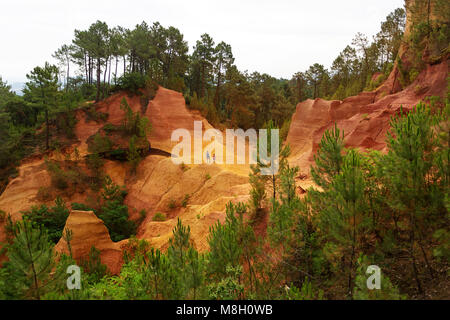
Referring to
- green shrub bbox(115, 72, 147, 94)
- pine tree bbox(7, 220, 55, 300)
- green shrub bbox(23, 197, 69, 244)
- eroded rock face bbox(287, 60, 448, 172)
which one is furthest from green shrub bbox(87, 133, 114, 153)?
pine tree bbox(7, 220, 55, 300)

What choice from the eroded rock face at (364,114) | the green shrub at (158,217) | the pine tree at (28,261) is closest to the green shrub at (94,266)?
the green shrub at (158,217)

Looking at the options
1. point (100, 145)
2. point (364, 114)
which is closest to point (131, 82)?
point (100, 145)

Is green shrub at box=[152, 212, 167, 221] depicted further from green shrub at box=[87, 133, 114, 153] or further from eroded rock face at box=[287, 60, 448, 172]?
eroded rock face at box=[287, 60, 448, 172]

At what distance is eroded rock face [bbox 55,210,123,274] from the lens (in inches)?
615

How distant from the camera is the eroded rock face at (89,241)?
15616mm

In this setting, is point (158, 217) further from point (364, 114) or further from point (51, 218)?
point (364, 114)

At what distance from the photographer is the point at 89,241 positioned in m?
16.1

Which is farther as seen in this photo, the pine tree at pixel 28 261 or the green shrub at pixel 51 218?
the green shrub at pixel 51 218

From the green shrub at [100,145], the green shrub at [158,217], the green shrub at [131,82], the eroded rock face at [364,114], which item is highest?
the green shrub at [131,82]

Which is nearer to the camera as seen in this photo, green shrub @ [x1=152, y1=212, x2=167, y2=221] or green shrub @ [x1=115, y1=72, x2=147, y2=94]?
green shrub @ [x1=152, y1=212, x2=167, y2=221]

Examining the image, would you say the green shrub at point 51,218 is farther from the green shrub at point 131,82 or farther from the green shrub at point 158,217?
the green shrub at point 131,82

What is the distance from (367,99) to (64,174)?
33524 mm
